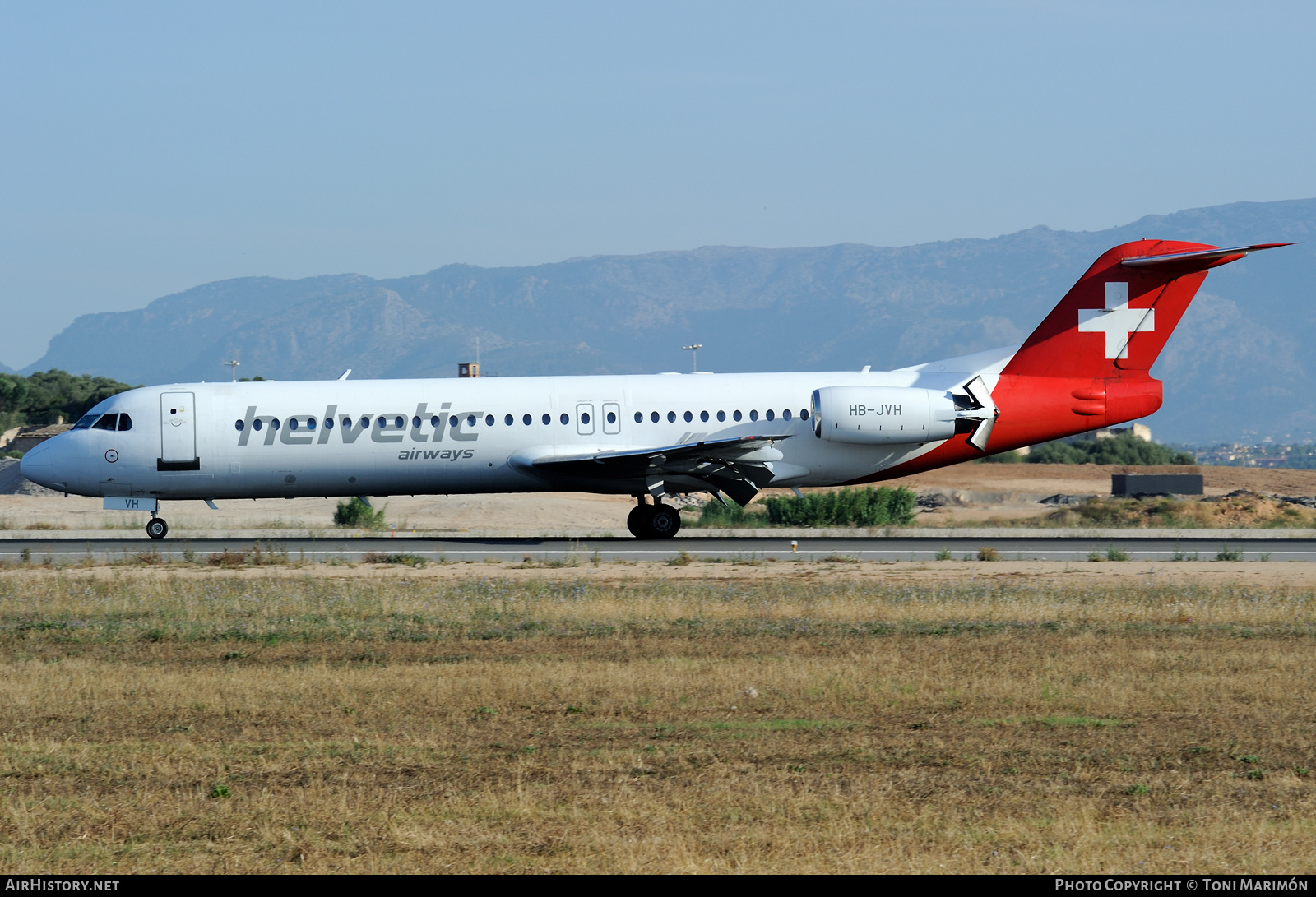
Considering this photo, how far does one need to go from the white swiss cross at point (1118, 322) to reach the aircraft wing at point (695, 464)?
23.7 feet

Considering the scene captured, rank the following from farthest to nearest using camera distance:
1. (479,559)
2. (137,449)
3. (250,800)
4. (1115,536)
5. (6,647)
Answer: (1115,536) < (137,449) < (479,559) < (6,647) < (250,800)

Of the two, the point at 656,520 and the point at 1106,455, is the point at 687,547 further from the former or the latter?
the point at 1106,455

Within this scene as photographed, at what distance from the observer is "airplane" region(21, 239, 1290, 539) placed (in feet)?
91.3

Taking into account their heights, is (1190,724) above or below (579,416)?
below

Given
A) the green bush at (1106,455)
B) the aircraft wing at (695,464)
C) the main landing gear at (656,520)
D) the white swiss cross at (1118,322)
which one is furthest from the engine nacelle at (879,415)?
the green bush at (1106,455)

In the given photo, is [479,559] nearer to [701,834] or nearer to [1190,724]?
[1190,724]

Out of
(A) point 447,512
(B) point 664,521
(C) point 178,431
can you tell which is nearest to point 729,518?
(B) point 664,521

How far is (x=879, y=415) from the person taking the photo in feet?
91.2

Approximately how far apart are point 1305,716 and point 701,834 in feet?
19.7

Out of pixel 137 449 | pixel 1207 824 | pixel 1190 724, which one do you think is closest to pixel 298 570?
pixel 137 449

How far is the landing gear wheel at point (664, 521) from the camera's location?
2936 centimetres

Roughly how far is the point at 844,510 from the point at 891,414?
11908 mm

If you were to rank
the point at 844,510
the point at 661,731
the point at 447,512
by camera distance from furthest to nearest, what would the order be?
the point at 447,512 → the point at 844,510 → the point at 661,731

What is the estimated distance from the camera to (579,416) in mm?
28188
